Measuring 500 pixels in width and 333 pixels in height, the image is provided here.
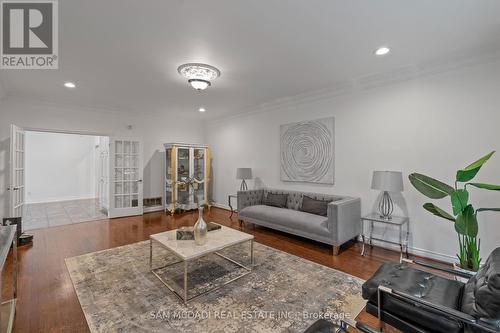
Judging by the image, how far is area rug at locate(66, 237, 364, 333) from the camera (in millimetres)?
1968

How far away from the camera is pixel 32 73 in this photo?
345 cm

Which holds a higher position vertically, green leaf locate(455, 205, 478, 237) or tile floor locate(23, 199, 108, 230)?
green leaf locate(455, 205, 478, 237)

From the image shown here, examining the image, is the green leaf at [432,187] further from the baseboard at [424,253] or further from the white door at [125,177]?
the white door at [125,177]

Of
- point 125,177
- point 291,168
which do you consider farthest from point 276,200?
point 125,177

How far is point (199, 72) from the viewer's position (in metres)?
3.25

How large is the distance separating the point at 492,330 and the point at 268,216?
312cm

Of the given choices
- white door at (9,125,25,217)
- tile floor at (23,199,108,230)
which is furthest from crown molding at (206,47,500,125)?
tile floor at (23,199,108,230)

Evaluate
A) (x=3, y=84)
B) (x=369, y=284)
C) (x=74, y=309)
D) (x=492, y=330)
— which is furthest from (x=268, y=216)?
(x=3, y=84)

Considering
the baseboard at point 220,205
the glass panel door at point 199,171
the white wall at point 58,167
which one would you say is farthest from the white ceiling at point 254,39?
the white wall at point 58,167

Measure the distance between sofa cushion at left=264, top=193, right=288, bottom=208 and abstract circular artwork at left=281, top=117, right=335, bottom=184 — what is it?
0.41 meters

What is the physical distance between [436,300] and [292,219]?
2.31 m

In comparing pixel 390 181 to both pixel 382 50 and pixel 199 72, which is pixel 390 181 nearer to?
pixel 382 50

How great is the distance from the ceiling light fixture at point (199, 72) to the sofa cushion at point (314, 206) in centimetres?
265

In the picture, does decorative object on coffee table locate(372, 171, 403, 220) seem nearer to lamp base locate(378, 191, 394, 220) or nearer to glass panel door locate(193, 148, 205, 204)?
lamp base locate(378, 191, 394, 220)
